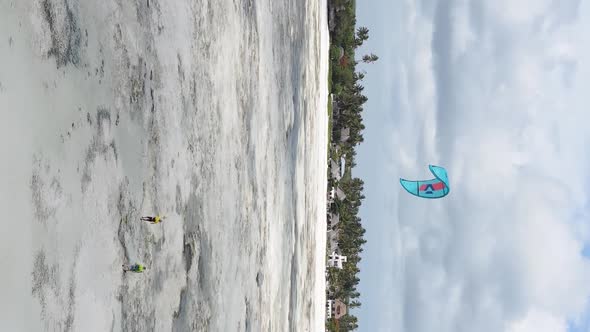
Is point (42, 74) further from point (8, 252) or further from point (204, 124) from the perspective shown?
point (204, 124)

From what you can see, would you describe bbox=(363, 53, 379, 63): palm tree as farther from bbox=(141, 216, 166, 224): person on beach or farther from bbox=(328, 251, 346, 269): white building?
bbox=(141, 216, 166, 224): person on beach

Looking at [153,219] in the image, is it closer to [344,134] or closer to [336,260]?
[344,134]

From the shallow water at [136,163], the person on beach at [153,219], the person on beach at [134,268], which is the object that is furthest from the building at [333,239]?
the person on beach at [134,268]

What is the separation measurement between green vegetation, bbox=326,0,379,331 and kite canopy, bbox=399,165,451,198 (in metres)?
9.17

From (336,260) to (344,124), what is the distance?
377 inches

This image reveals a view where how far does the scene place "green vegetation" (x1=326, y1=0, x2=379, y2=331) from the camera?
38.6 meters

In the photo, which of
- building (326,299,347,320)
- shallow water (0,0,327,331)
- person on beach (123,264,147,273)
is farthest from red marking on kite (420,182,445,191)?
person on beach (123,264,147,273)

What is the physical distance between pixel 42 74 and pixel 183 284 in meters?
3.42

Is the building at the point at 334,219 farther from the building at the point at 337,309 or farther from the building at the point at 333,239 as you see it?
the building at the point at 337,309

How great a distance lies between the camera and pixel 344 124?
40.7 metres

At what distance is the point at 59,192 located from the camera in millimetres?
4188

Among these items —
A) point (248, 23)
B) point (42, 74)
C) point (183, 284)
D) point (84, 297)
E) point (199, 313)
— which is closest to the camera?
point (42, 74)

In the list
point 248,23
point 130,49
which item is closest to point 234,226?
point 248,23

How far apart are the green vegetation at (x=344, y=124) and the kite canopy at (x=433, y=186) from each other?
917 centimetres
